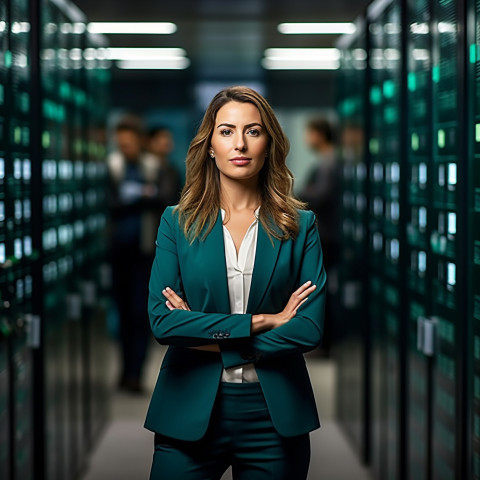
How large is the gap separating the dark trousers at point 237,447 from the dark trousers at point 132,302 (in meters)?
3.95

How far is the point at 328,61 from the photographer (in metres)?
9.52

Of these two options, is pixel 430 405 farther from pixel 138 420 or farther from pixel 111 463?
pixel 138 420

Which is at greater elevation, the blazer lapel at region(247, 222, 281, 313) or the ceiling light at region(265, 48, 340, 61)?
the ceiling light at region(265, 48, 340, 61)

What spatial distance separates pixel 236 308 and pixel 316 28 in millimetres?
4068

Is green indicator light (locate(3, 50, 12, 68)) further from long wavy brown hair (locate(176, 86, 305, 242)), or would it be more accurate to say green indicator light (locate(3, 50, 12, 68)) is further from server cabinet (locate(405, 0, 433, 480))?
server cabinet (locate(405, 0, 433, 480))

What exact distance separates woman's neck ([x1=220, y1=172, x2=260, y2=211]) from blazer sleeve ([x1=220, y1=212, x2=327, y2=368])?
7.4 inches

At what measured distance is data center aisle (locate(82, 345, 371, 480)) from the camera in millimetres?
4617

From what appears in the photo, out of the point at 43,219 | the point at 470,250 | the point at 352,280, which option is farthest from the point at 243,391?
the point at 352,280

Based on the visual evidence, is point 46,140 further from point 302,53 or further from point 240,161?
point 302,53

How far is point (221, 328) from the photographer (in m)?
2.15

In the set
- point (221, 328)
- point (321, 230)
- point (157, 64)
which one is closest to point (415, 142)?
point (221, 328)

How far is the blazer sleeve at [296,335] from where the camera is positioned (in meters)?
2.18

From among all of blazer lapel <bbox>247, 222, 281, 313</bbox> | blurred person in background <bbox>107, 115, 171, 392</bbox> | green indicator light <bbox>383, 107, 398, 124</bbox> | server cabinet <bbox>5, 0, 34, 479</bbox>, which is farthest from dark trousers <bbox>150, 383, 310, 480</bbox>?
blurred person in background <bbox>107, 115, 171, 392</bbox>

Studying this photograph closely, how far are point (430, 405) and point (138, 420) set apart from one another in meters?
2.73
